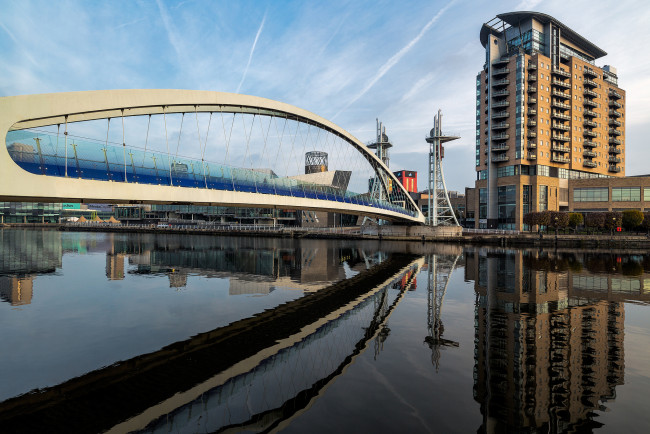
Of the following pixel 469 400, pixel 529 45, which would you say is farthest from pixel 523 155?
pixel 469 400

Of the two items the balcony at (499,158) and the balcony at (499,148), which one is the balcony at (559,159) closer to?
the balcony at (499,158)

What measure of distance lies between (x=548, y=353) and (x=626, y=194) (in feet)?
253

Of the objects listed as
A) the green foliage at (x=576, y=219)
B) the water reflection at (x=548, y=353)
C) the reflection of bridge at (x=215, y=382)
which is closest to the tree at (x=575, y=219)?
the green foliage at (x=576, y=219)

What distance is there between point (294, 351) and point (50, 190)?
10.2 metres

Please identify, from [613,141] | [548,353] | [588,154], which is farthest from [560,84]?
[548,353]

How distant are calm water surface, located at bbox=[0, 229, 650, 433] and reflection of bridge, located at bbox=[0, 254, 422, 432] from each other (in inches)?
1.6

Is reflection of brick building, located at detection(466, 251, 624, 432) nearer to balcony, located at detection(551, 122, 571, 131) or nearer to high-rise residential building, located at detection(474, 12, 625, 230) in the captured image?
high-rise residential building, located at detection(474, 12, 625, 230)

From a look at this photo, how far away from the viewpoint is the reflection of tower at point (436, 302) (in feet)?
34.1

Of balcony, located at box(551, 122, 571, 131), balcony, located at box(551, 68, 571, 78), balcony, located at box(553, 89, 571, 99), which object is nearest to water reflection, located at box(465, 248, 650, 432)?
balcony, located at box(551, 122, 571, 131)

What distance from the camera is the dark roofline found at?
70000mm

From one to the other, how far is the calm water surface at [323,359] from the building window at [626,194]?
62.1 m

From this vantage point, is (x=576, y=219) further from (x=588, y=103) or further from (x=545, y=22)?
(x=545, y=22)

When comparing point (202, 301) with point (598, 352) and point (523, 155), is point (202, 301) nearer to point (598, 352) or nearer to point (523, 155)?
point (598, 352)

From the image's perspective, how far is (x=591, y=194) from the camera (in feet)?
229
